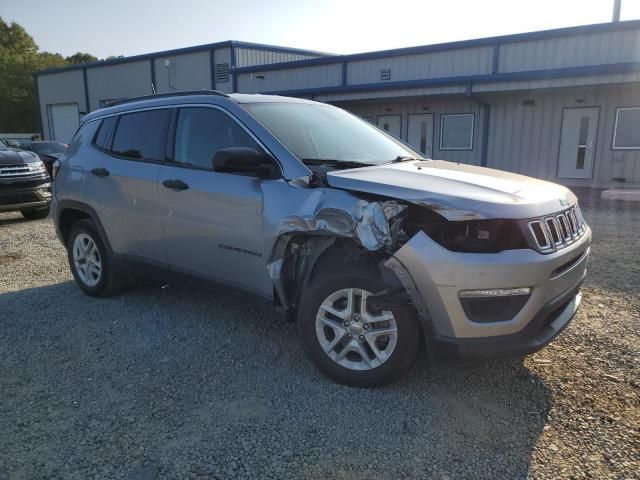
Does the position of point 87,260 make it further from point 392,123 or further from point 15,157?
point 392,123

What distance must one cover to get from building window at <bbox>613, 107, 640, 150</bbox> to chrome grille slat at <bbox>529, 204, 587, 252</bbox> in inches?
516

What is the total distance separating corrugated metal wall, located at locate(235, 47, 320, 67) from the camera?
24.6m

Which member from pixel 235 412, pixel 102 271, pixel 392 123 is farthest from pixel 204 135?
Result: pixel 392 123

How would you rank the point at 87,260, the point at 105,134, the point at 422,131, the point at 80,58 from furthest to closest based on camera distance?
the point at 80,58 < the point at 422,131 < the point at 87,260 < the point at 105,134

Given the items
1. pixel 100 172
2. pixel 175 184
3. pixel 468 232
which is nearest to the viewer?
pixel 468 232

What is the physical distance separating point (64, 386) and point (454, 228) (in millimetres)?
2701

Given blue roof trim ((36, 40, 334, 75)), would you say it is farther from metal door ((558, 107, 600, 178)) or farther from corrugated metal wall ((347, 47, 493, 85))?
metal door ((558, 107, 600, 178))

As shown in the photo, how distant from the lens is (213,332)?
13.7 ft

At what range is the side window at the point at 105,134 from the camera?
16.1 feet

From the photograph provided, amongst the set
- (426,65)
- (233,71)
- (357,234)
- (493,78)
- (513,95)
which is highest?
(233,71)

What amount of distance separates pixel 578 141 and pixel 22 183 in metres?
14.4

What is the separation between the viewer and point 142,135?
455 cm

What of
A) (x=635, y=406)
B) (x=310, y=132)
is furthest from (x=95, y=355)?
(x=635, y=406)

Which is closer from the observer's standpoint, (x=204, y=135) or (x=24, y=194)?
(x=204, y=135)
